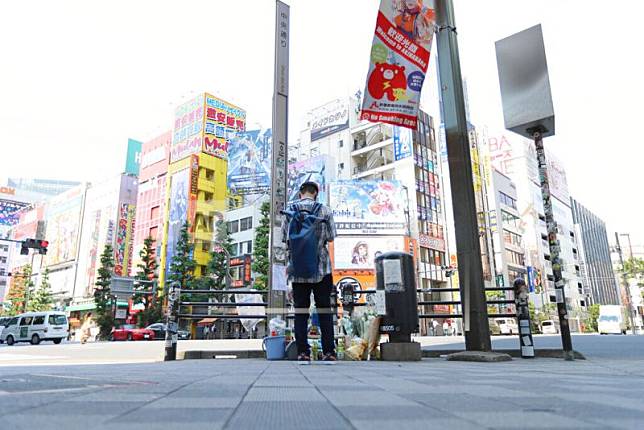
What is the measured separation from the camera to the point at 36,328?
2317cm

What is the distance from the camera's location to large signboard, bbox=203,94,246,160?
46.4 meters

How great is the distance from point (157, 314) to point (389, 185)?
22.0 m

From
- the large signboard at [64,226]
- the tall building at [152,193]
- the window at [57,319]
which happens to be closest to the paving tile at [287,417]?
the window at [57,319]

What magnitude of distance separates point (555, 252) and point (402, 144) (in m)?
42.2

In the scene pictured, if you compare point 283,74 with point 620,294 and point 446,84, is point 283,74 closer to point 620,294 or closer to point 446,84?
point 446,84

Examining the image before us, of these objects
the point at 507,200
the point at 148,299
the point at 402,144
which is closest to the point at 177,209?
the point at 148,299

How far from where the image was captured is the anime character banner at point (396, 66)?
5.96 meters

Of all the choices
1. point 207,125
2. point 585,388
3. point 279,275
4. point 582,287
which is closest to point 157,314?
point 207,125

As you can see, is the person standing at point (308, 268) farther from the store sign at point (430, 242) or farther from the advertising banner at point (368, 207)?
the store sign at point (430, 242)

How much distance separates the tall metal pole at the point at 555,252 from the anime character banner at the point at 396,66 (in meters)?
1.60

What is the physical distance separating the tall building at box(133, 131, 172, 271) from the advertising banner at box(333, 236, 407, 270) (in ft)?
63.6

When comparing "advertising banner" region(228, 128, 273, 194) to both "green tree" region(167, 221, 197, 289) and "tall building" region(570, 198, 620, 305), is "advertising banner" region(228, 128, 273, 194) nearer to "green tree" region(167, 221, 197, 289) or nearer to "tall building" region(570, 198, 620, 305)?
"green tree" region(167, 221, 197, 289)

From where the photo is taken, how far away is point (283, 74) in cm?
703

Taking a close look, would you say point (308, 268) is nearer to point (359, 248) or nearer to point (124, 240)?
point (359, 248)
